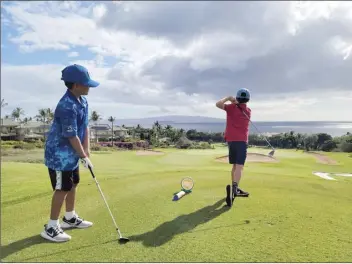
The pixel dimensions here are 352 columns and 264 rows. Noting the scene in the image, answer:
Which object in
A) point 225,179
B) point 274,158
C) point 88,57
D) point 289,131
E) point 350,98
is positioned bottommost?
point 225,179

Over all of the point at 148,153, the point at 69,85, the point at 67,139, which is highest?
the point at 69,85

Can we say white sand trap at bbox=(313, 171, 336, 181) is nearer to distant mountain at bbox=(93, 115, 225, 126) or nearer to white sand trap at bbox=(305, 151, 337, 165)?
white sand trap at bbox=(305, 151, 337, 165)

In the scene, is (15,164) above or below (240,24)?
below

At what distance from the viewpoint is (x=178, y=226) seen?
373 centimetres

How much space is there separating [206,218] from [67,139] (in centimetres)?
171

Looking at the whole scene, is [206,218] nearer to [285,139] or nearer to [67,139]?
[285,139]

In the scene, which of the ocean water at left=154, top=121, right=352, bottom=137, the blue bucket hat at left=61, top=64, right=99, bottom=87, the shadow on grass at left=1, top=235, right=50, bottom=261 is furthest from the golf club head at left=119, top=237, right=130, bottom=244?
the ocean water at left=154, top=121, right=352, bottom=137

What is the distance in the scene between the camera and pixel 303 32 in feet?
11.6

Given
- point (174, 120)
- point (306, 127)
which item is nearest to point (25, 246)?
point (174, 120)

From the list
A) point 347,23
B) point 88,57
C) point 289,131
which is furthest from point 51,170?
point 347,23

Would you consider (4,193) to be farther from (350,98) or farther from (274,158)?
(350,98)

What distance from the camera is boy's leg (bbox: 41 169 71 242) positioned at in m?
3.74

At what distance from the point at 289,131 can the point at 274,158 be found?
25.1 inches

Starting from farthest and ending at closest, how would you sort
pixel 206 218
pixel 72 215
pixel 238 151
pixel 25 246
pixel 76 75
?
1. pixel 72 215
2. pixel 238 151
3. pixel 206 218
4. pixel 76 75
5. pixel 25 246
